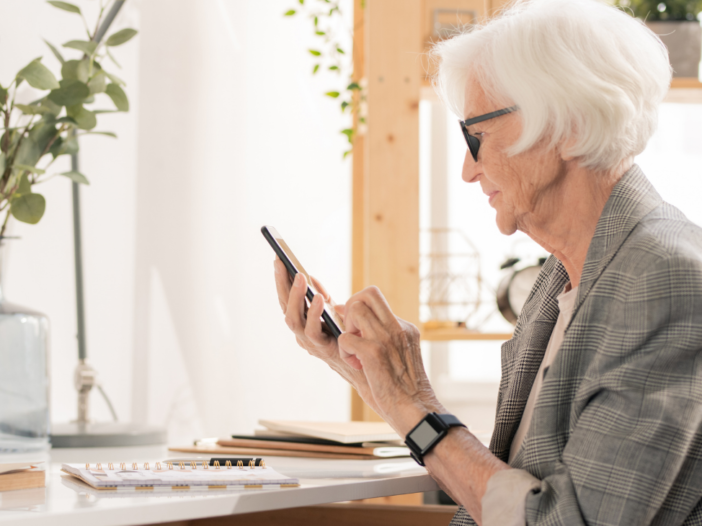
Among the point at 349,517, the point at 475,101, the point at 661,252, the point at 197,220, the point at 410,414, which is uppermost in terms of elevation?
the point at 475,101

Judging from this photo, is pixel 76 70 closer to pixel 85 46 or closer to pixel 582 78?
pixel 85 46

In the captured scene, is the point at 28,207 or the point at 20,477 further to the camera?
the point at 28,207

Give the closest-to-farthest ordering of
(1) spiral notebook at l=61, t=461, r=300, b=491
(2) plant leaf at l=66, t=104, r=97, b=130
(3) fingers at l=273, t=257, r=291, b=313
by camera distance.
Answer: (1) spiral notebook at l=61, t=461, r=300, b=491 → (3) fingers at l=273, t=257, r=291, b=313 → (2) plant leaf at l=66, t=104, r=97, b=130

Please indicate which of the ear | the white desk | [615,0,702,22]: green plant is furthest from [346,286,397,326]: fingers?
[615,0,702,22]: green plant

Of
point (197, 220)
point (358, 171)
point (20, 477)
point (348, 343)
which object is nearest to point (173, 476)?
point (20, 477)

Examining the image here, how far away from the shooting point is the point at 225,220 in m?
2.07

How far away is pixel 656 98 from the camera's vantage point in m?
0.98

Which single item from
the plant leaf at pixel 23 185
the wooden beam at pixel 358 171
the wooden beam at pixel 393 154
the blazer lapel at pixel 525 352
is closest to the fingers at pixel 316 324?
the blazer lapel at pixel 525 352

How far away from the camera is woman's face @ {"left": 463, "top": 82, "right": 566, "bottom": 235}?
0.98 metres

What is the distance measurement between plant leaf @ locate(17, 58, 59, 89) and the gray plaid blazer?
0.89 meters

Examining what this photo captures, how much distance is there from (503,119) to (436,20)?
Result: 110 centimetres

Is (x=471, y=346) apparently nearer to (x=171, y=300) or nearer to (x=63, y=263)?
(x=171, y=300)

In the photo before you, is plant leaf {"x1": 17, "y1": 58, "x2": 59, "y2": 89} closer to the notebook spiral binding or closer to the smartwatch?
the notebook spiral binding

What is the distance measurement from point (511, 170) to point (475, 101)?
0.12 meters
